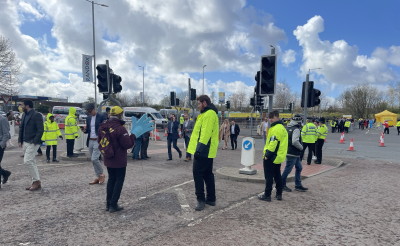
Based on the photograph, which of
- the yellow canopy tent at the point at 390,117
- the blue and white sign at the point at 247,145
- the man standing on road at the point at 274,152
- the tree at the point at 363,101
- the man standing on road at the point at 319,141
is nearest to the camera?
the man standing on road at the point at 274,152

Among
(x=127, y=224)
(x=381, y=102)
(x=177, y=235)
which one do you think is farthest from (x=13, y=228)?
(x=381, y=102)

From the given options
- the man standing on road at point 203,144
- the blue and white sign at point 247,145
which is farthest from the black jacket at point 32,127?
the blue and white sign at point 247,145

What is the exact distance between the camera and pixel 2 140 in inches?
244

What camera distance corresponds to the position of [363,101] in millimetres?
68875

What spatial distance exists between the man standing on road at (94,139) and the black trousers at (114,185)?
1879 mm

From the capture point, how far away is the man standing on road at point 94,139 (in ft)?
21.4

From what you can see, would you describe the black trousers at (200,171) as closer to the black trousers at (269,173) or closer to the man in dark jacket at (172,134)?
the black trousers at (269,173)

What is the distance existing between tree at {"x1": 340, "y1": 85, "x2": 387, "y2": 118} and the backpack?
249 feet

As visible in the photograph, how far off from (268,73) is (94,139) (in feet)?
15.9

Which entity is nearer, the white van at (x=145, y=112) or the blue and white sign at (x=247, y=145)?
the blue and white sign at (x=247, y=145)

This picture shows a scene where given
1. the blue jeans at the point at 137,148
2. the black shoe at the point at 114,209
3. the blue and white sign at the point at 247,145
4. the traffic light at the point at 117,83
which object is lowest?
the black shoe at the point at 114,209

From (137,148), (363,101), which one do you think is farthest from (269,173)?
(363,101)

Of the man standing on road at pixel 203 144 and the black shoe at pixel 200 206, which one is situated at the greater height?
the man standing on road at pixel 203 144

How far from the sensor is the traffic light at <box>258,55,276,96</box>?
25.6 feet
